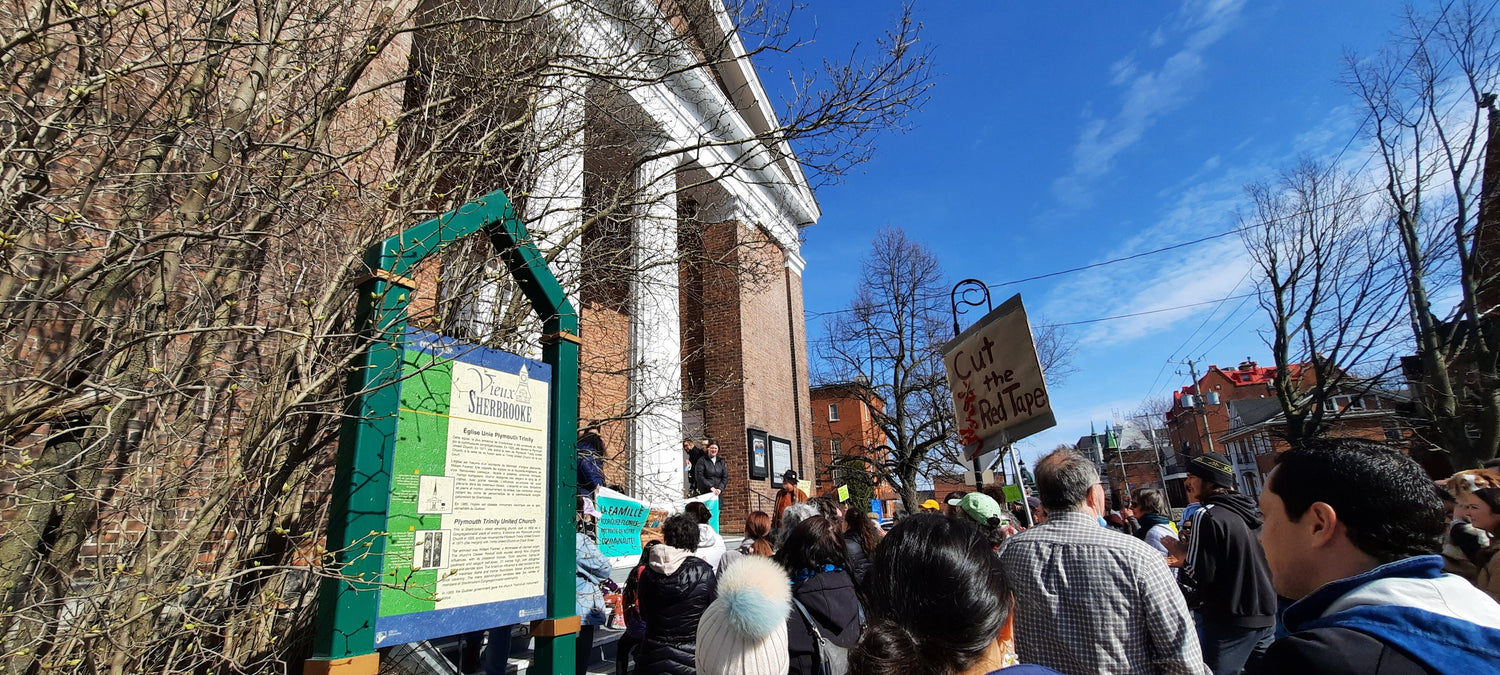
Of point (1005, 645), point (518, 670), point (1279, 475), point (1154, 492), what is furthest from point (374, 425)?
point (1154, 492)

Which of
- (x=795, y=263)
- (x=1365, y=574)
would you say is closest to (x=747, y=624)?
(x=1365, y=574)

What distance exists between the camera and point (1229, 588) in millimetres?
3807

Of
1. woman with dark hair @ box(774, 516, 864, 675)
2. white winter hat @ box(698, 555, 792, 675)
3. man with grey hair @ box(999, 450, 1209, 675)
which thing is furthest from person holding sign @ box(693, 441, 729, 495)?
white winter hat @ box(698, 555, 792, 675)

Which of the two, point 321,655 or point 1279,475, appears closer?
point 1279,475

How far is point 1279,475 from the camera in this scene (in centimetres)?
180

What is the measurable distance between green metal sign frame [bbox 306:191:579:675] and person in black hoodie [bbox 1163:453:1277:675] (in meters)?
3.59

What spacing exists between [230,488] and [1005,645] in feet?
9.14

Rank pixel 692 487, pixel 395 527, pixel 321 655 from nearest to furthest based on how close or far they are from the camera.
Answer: pixel 321 655 < pixel 395 527 < pixel 692 487

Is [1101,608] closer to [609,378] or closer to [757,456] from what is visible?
[609,378]

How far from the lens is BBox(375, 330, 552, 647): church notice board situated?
7.76ft

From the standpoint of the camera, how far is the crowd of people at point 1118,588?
133 centimetres

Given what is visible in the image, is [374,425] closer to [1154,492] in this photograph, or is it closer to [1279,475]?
[1279,475]

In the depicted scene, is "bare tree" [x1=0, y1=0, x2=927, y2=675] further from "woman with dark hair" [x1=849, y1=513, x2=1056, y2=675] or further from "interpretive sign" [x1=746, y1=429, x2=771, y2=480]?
"interpretive sign" [x1=746, y1=429, x2=771, y2=480]

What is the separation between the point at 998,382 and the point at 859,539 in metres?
1.67
